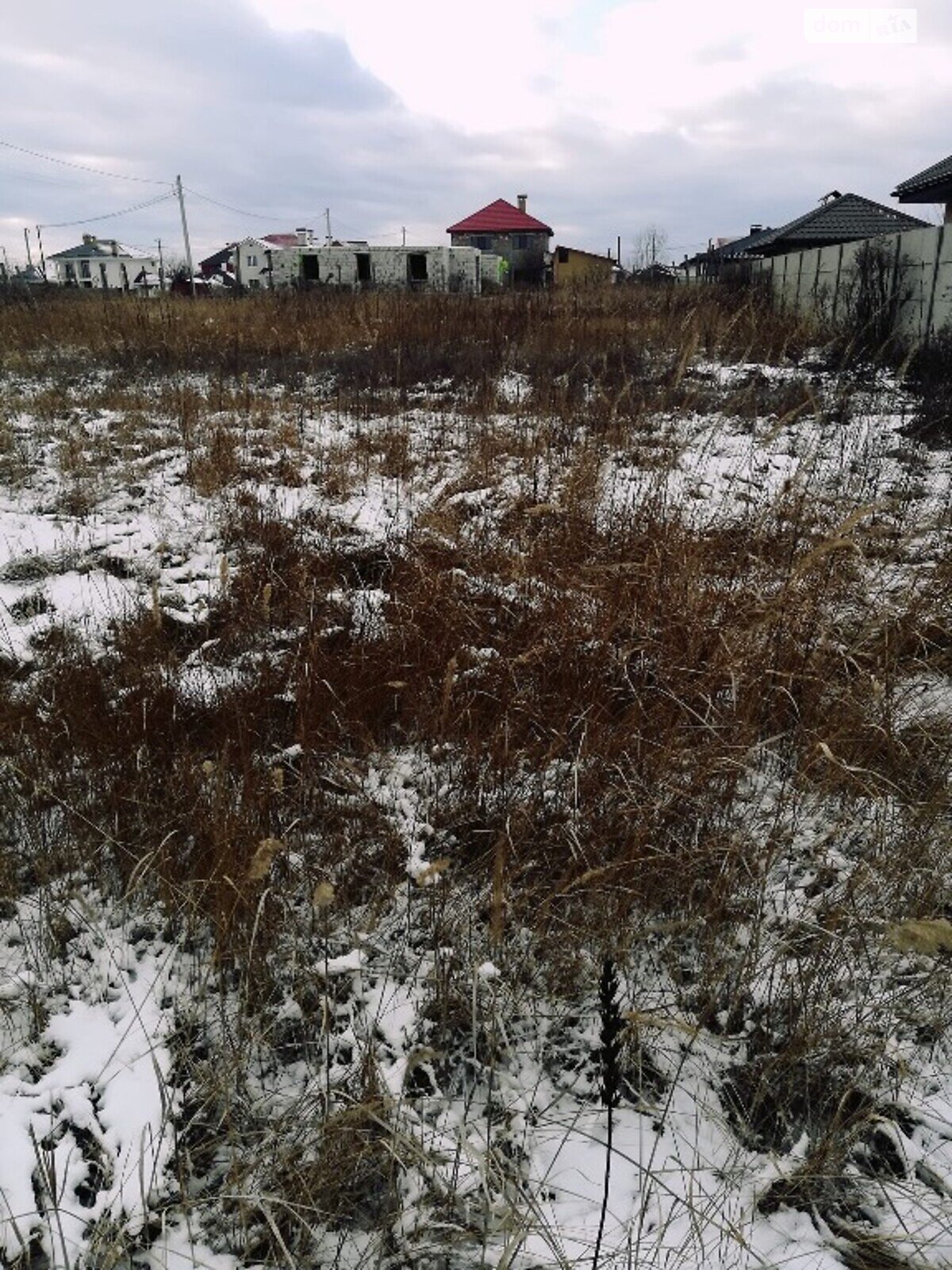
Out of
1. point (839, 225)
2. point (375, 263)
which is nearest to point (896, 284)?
point (839, 225)

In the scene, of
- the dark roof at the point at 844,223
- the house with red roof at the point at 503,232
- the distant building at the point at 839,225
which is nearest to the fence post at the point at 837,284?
the distant building at the point at 839,225

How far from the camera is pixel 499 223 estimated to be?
153ft

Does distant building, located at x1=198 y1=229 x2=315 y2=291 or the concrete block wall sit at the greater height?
distant building, located at x1=198 y1=229 x2=315 y2=291

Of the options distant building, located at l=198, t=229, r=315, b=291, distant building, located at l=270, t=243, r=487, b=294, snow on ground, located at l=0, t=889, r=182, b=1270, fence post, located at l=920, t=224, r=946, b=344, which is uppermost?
distant building, located at l=198, t=229, r=315, b=291

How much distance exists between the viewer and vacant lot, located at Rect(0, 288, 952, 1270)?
4.31 ft

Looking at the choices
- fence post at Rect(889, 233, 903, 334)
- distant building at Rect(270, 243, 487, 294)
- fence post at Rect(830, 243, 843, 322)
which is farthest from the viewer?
distant building at Rect(270, 243, 487, 294)

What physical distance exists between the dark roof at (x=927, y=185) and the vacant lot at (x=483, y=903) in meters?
13.6

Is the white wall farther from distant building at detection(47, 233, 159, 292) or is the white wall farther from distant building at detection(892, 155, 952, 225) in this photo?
distant building at detection(892, 155, 952, 225)

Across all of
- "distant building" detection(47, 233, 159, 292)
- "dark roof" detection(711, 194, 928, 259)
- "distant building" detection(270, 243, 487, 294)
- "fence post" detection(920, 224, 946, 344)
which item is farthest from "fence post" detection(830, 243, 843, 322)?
"distant building" detection(47, 233, 159, 292)

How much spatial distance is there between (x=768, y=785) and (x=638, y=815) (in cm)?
54

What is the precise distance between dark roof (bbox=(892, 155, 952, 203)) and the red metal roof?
1386 inches

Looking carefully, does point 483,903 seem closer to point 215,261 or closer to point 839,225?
point 839,225

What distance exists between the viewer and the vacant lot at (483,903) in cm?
131

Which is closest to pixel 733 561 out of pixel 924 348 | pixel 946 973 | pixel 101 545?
pixel 946 973
